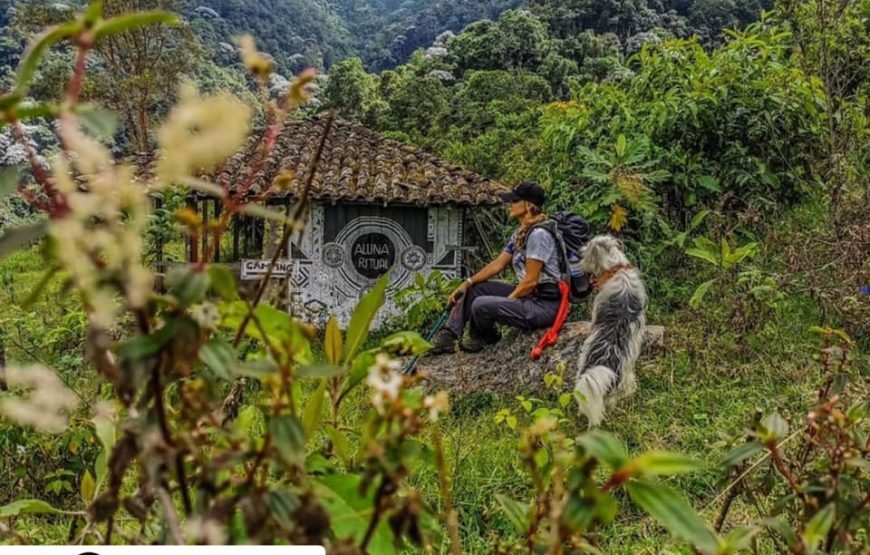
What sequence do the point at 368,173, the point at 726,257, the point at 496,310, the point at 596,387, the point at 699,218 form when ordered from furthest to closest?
the point at 368,173
the point at 699,218
the point at 496,310
the point at 726,257
the point at 596,387

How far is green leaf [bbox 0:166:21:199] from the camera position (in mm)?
490

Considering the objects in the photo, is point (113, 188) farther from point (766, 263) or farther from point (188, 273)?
point (766, 263)

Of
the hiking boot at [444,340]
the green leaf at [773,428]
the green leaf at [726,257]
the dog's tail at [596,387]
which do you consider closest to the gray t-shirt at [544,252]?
the hiking boot at [444,340]

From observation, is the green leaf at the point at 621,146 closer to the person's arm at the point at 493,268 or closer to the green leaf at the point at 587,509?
the person's arm at the point at 493,268

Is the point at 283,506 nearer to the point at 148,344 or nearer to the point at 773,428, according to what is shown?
the point at 148,344

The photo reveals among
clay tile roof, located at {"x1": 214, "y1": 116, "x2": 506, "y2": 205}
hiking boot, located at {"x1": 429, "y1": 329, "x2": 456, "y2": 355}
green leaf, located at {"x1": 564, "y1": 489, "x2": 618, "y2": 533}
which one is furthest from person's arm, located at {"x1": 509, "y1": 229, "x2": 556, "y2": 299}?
green leaf, located at {"x1": 564, "y1": 489, "x2": 618, "y2": 533}

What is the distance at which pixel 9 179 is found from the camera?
0.50 metres

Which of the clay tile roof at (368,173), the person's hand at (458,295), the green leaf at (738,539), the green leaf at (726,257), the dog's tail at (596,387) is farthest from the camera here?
the clay tile roof at (368,173)

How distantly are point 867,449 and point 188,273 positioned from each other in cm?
81

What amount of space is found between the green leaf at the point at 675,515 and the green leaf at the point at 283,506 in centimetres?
24

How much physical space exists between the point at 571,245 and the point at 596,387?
1.16 metres

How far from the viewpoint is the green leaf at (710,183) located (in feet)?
22.5

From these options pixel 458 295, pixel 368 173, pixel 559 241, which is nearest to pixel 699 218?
pixel 559 241

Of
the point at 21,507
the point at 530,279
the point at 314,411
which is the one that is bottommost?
the point at 530,279
